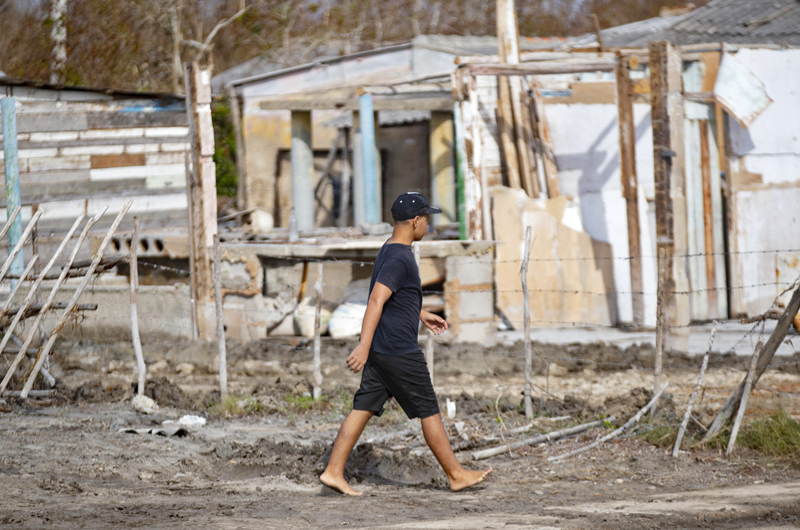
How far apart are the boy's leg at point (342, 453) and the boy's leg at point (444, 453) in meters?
0.36

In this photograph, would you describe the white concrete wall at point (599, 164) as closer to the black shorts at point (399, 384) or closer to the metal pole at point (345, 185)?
the metal pole at point (345, 185)

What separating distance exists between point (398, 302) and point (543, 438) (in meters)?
1.91

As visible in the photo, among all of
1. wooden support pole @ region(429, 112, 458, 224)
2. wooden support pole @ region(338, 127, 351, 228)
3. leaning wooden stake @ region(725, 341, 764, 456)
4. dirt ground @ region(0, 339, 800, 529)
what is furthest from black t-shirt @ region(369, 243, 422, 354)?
wooden support pole @ region(338, 127, 351, 228)

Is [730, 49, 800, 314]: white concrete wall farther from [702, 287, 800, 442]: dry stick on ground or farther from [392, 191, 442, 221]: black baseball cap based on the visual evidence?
[392, 191, 442, 221]: black baseball cap

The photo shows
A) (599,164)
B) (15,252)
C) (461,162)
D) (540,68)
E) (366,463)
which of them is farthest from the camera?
(599,164)

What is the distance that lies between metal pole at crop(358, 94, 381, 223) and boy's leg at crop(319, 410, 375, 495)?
773 cm

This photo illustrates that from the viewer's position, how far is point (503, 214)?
35.3ft

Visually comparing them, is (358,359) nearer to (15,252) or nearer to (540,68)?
(15,252)

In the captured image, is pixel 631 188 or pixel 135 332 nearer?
pixel 135 332

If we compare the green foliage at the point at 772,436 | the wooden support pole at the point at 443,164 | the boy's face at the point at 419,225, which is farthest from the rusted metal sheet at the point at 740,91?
the boy's face at the point at 419,225

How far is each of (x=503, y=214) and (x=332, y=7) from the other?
1529cm

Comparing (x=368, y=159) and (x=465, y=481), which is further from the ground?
(x=368, y=159)

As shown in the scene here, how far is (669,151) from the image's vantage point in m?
9.19

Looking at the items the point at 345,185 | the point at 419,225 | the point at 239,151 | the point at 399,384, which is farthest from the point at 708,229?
the point at 239,151
